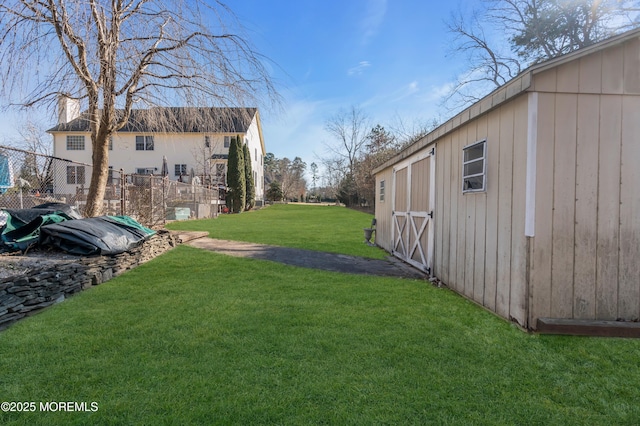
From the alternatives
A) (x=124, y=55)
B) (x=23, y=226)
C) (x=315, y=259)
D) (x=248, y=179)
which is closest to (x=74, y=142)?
(x=248, y=179)

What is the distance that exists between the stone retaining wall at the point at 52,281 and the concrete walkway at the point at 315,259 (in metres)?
2.50

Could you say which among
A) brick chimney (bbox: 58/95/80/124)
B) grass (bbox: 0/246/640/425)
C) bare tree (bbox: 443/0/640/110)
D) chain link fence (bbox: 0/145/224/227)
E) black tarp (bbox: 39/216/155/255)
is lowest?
grass (bbox: 0/246/640/425)

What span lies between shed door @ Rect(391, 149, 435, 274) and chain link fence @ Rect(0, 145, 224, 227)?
6.22 meters

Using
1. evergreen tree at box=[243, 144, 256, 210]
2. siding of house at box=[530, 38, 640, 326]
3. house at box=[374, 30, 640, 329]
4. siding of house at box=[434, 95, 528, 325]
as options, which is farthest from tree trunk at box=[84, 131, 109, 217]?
evergreen tree at box=[243, 144, 256, 210]

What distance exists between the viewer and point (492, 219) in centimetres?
400

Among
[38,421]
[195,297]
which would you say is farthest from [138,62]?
[38,421]

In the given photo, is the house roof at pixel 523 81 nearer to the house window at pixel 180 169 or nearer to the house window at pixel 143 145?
the house window at pixel 180 169

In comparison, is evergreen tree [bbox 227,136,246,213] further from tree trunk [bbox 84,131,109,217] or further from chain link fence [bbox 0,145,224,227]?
tree trunk [bbox 84,131,109,217]

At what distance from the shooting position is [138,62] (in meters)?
5.85

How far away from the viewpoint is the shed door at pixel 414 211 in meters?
6.00

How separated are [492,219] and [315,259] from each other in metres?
3.87

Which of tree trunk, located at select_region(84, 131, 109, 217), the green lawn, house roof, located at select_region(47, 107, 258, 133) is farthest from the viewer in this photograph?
tree trunk, located at select_region(84, 131, 109, 217)

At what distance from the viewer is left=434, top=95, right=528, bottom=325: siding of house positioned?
138 inches

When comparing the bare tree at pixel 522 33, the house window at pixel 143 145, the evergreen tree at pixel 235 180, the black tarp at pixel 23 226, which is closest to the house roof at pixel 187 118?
the black tarp at pixel 23 226
